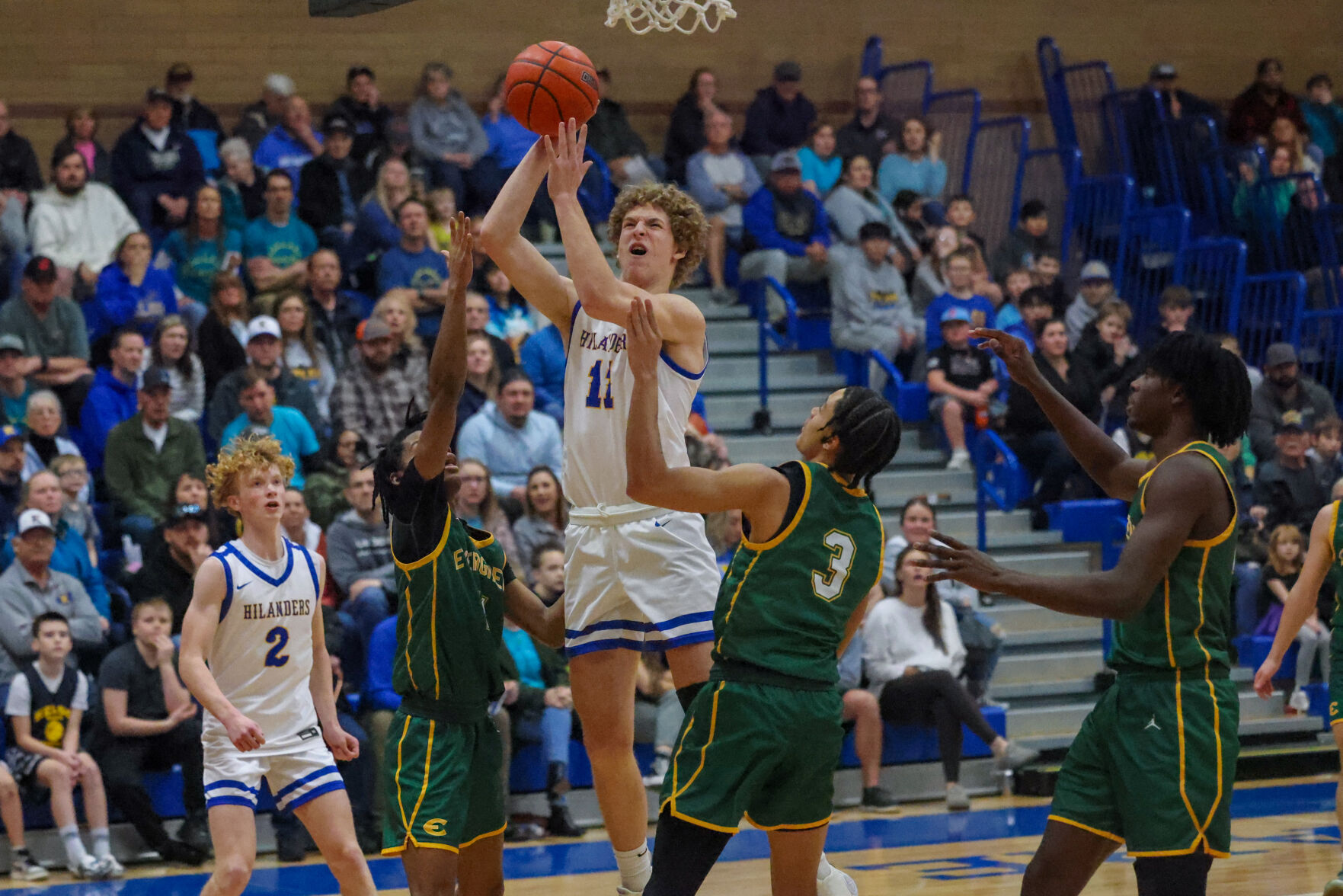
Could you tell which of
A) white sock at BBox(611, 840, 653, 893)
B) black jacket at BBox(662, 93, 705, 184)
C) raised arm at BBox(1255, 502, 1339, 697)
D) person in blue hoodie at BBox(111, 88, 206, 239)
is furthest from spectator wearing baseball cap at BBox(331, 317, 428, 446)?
raised arm at BBox(1255, 502, 1339, 697)

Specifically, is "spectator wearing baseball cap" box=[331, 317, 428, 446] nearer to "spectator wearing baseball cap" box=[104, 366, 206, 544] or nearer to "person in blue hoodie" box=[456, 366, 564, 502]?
"person in blue hoodie" box=[456, 366, 564, 502]

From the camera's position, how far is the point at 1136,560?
4.31 meters

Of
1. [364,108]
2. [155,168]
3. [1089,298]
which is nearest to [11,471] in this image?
[155,168]

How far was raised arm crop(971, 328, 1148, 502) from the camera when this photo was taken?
5.00 metres

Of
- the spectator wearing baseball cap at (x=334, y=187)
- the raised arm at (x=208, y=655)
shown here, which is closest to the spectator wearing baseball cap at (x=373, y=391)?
the spectator wearing baseball cap at (x=334, y=187)

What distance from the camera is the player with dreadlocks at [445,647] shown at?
16.3ft

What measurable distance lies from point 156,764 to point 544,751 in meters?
2.05

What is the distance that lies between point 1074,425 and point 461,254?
6.37ft

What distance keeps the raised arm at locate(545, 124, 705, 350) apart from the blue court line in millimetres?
3689

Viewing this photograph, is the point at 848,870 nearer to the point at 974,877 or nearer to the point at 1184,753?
the point at 974,877

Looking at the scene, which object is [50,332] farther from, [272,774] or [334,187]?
[272,774]

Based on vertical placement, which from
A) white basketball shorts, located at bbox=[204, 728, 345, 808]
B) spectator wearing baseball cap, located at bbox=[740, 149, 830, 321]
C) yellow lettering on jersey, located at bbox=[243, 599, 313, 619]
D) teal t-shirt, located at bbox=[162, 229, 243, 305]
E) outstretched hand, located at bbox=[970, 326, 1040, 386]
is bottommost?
white basketball shorts, located at bbox=[204, 728, 345, 808]

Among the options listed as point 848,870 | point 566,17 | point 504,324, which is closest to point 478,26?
point 566,17

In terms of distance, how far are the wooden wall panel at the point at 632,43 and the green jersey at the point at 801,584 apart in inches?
410
